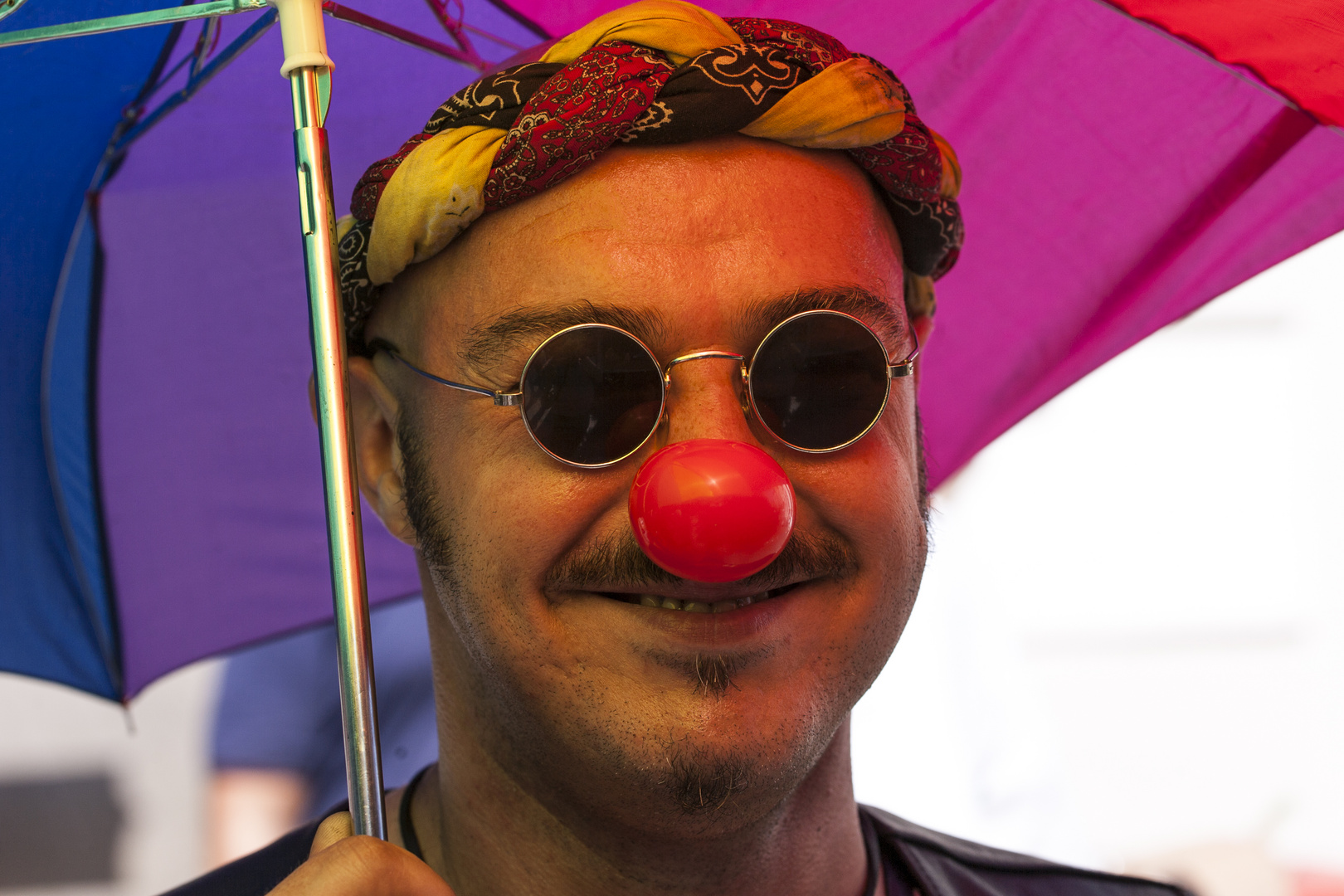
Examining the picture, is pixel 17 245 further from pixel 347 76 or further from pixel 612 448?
pixel 612 448

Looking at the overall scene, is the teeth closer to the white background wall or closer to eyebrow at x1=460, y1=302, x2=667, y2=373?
eyebrow at x1=460, y1=302, x2=667, y2=373

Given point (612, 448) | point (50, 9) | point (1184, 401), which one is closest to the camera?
point (612, 448)

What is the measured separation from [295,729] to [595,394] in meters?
1.99

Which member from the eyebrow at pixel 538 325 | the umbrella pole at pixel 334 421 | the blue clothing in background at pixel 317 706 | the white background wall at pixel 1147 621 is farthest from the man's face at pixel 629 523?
the white background wall at pixel 1147 621

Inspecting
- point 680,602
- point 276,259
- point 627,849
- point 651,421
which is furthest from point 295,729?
point 651,421

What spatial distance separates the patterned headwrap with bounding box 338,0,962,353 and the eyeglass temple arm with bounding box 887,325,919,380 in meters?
0.27

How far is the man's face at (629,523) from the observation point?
5.67 feet

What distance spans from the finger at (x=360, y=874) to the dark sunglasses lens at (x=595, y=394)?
24.6 inches

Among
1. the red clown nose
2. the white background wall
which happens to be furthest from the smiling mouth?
the white background wall

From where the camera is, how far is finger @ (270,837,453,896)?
4.34 ft

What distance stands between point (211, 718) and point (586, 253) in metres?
2.20

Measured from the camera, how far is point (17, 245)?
2289mm

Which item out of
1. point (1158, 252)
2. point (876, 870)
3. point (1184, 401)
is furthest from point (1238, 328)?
point (876, 870)

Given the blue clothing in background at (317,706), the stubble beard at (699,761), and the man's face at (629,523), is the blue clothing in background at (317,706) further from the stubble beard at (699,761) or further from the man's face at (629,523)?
the stubble beard at (699,761)
